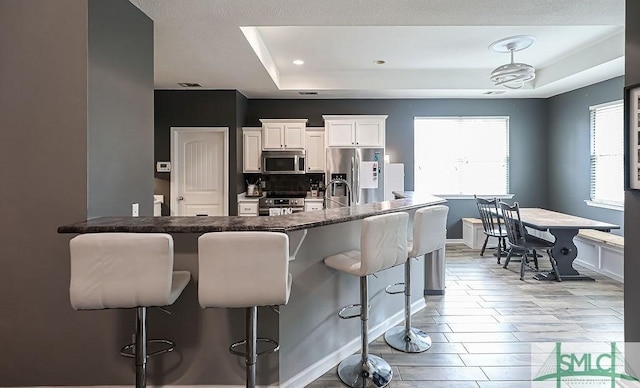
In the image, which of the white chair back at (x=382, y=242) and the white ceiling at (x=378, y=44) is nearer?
the white chair back at (x=382, y=242)

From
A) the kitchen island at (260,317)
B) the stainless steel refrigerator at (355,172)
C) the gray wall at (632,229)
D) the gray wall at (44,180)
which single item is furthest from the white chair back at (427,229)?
the stainless steel refrigerator at (355,172)

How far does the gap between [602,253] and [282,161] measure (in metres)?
4.54

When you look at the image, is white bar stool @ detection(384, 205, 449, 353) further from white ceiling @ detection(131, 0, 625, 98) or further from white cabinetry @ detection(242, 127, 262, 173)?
white cabinetry @ detection(242, 127, 262, 173)

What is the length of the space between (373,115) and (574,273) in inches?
142

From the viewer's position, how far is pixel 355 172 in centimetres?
615

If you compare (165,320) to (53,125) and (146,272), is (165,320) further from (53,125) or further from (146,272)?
(53,125)

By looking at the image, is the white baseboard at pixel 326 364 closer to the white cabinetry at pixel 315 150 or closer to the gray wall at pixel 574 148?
the white cabinetry at pixel 315 150

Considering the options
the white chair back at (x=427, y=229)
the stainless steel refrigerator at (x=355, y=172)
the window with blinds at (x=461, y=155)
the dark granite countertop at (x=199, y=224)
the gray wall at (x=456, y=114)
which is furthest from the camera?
the window with blinds at (x=461, y=155)

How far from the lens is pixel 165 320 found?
232 centimetres

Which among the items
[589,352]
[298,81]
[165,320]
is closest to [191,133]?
[298,81]

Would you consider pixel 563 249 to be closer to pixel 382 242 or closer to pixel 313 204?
pixel 313 204

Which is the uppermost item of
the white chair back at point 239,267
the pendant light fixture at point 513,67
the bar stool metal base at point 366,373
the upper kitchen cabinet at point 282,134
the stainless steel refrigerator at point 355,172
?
the pendant light fixture at point 513,67

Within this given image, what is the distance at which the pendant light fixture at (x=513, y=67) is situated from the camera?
4352 mm

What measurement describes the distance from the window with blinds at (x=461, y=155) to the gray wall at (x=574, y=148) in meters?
0.74
